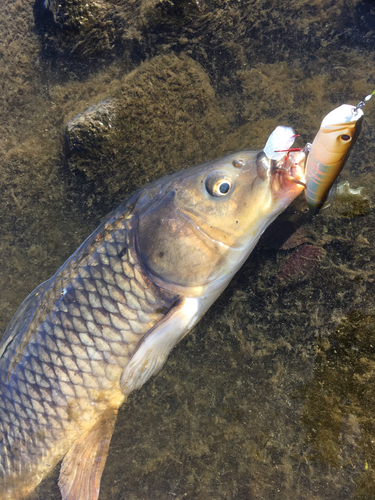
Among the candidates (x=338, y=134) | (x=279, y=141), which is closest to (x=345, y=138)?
(x=338, y=134)

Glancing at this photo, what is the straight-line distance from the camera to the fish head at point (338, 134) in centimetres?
147

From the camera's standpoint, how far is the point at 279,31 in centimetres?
257

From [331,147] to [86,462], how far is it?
8.78ft

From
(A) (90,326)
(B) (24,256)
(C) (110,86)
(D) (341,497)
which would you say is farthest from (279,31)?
(D) (341,497)

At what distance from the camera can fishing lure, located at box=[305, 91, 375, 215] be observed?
1471 millimetres

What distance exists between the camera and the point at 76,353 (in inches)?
76.9

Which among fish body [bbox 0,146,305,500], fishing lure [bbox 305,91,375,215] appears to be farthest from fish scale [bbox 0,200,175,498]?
fishing lure [bbox 305,91,375,215]

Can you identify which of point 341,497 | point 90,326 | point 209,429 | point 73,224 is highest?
point 73,224

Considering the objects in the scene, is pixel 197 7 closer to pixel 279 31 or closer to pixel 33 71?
pixel 279 31

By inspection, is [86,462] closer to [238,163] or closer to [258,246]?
[258,246]

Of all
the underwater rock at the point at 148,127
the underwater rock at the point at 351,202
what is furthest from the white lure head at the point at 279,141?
the underwater rock at the point at 148,127

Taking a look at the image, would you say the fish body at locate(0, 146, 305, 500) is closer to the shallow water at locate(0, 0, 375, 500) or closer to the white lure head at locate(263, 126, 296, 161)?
the white lure head at locate(263, 126, 296, 161)

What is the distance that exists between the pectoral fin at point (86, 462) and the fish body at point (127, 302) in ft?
0.25

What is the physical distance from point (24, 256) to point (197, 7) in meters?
2.75
